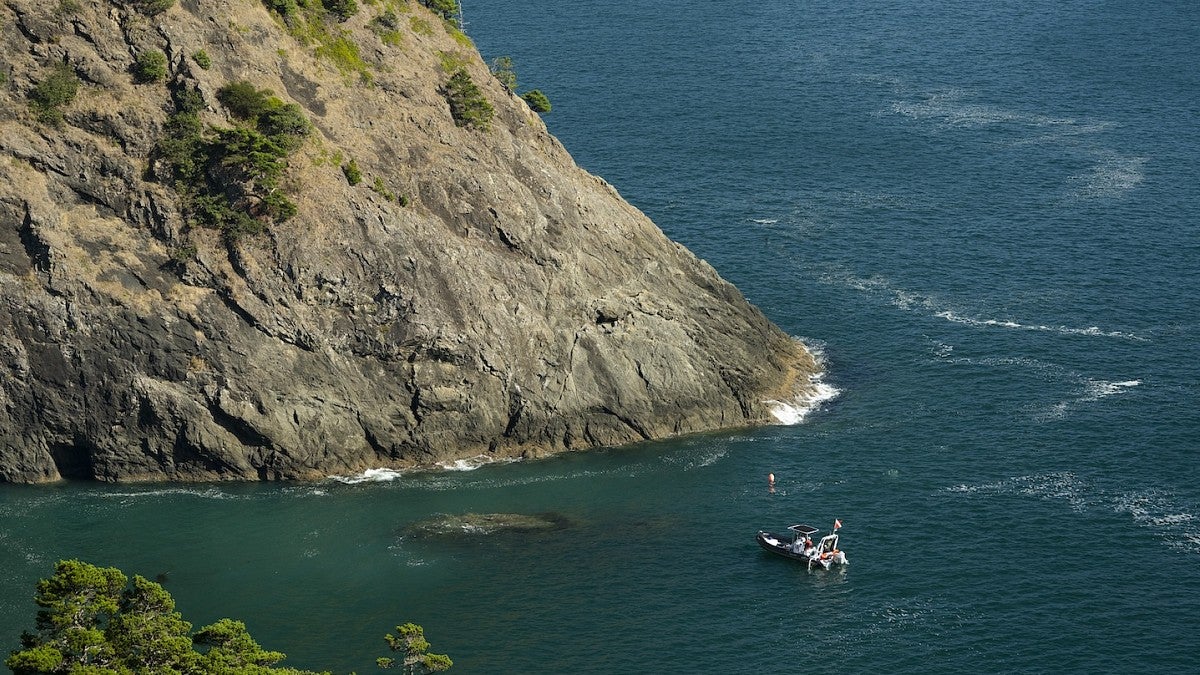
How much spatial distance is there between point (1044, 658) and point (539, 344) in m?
48.4

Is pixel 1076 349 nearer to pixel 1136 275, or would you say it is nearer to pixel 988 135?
pixel 1136 275

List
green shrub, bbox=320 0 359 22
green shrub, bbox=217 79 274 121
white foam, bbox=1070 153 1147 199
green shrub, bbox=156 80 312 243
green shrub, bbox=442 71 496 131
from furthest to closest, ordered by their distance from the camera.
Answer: white foam, bbox=1070 153 1147 199 < green shrub, bbox=442 71 496 131 < green shrub, bbox=320 0 359 22 < green shrub, bbox=217 79 274 121 < green shrub, bbox=156 80 312 243

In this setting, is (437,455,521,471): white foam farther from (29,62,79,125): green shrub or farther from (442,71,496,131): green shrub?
(29,62,79,125): green shrub

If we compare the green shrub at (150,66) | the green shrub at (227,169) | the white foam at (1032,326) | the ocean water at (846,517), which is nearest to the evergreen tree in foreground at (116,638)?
the ocean water at (846,517)

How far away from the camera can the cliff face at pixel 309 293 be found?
396 feet

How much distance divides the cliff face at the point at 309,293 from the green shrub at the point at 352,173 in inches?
25.8

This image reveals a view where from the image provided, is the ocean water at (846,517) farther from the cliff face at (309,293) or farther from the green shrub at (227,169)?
the green shrub at (227,169)

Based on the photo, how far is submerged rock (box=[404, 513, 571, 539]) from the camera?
382 feet

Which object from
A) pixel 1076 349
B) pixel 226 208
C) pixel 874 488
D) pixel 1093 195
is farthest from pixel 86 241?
pixel 1093 195

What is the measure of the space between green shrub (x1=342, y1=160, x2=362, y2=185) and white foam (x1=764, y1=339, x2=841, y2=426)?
3975cm

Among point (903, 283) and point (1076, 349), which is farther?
point (903, 283)

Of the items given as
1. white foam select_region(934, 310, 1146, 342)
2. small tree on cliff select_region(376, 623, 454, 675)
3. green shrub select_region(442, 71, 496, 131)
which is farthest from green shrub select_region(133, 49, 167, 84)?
white foam select_region(934, 310, 1146, 342)

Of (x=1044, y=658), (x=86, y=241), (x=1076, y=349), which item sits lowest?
(x=1044, y=658)

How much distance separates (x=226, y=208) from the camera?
125m
